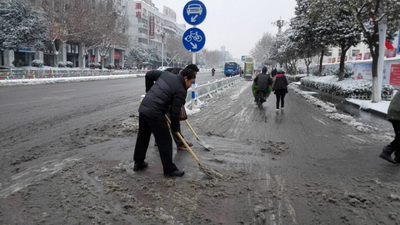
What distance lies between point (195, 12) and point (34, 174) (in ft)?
21.0

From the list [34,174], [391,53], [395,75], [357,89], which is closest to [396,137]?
[34,174]

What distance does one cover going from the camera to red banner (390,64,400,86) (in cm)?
1689

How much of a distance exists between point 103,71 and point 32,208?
120 feet

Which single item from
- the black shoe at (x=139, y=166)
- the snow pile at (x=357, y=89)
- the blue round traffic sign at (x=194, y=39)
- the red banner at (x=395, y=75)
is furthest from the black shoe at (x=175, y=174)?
the red banner at (x=395, y=75)

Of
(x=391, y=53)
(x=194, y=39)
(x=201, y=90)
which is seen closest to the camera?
(x=194, y=39)

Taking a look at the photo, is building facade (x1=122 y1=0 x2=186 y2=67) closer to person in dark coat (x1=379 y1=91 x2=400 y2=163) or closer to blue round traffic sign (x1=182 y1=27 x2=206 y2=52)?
blue round traffic sign (x1=182 y1=27 x2=206 y2=52)

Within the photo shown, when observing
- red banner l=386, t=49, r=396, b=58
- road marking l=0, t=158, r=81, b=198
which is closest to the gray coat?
road marking l=0, t=158, r=81, b=198

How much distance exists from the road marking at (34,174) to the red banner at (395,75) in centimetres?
1749

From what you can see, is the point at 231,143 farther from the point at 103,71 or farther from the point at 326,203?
the point at 103,71

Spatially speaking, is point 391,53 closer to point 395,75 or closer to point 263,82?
point 395,75

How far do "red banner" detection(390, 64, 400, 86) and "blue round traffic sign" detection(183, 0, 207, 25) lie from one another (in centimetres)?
1305

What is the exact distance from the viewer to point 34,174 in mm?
4113

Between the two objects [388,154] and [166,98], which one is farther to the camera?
[388,154]

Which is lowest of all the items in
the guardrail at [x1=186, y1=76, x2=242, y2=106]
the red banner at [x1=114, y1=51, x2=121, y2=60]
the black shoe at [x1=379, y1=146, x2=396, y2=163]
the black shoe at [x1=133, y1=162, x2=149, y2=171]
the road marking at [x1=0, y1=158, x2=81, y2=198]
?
the road marking at [x1=0, y1=158, x2=81, y2=198]
